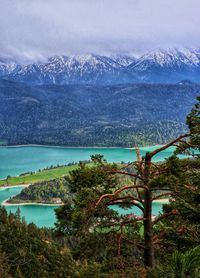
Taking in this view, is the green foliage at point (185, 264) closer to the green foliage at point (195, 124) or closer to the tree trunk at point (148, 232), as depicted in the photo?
the tree trunk at point (148, 232)

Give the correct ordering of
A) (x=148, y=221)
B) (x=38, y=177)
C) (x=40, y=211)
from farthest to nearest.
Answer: (x=38, y=177) < (x=40, y=211) < (x=148, y=221)

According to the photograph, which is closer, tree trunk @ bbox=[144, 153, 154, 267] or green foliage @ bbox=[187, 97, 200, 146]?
tree trunk @ bbox=[144, 153, 154, 267]

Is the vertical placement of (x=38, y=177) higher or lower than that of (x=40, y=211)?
higher

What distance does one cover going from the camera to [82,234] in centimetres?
959

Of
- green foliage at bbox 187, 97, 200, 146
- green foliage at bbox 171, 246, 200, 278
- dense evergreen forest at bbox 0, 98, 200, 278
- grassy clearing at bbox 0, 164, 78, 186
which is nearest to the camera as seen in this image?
green foliage at bbox 171, 246, 200, 278

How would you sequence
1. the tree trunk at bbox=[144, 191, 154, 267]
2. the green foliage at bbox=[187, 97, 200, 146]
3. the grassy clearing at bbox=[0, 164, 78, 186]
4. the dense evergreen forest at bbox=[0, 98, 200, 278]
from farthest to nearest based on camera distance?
the grassy clearing at bbox=[0, 164, 78, 186]
the green foliage at bbox=[187, 97, 200, 146]
the tree trunk at bbox=[144, 191, 154, 267]
the dense evergreen forest at bbox=[0, 98, 200, 278]

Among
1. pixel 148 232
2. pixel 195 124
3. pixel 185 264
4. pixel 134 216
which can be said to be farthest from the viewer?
pixel 195 124

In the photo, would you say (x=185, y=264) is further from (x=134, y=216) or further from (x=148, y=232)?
(x=134, y=216)

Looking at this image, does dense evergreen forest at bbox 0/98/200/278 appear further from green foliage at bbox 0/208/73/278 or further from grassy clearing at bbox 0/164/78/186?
grassy clearing at bbox 0/164/78/186

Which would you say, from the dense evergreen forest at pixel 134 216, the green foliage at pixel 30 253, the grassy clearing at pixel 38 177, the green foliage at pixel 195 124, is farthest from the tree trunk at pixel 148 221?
the grassy clearing at pixel 38 177

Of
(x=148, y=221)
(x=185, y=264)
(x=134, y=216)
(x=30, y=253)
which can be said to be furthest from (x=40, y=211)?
(x=185, y=264)

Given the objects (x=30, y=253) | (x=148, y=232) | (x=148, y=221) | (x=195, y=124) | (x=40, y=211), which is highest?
(x=195, y=124)

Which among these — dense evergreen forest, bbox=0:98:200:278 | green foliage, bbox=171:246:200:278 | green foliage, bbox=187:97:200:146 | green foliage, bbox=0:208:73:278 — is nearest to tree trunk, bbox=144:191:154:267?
dense evergreen forest, bbox=0:98:200:278

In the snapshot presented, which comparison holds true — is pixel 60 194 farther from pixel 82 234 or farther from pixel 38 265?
pixel 82 234
